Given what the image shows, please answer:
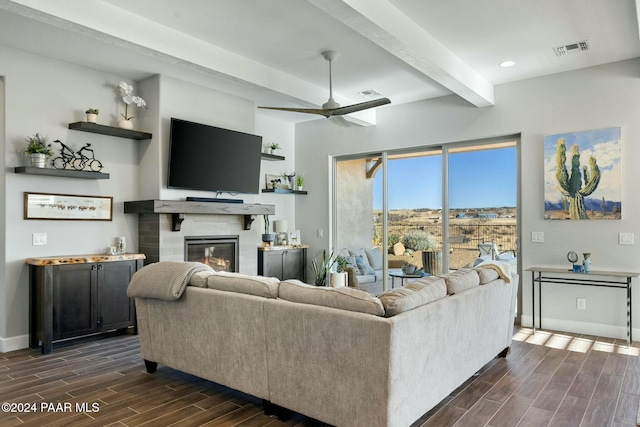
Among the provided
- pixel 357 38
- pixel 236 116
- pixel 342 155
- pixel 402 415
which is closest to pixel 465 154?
pixel 342 155

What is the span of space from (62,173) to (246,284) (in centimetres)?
263

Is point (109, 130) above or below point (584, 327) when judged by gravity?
above

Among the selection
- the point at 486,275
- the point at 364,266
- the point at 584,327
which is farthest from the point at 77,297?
the point at 584,327

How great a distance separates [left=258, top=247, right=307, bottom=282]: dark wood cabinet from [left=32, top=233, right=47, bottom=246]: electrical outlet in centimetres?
266

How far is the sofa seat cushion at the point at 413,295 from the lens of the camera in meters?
2.36

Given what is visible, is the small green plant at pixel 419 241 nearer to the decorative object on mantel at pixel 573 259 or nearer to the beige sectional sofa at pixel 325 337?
the decorative object on mantel at pixel 573 259

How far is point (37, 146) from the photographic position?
4.25 metres

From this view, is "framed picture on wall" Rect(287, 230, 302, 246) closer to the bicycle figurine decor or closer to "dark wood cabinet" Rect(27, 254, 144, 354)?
"dark wood cabinet" Rect(27, 254, 144, 354)

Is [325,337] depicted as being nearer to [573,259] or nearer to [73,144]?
[573,259]

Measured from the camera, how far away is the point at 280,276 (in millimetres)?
6633

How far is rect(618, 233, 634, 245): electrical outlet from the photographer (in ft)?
15.1

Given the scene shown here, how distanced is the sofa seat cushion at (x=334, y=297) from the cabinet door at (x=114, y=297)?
2.60 meters

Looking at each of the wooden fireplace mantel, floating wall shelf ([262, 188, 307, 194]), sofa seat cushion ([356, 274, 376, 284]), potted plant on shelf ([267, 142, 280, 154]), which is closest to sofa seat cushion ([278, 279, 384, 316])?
the wooden fireplace mantel

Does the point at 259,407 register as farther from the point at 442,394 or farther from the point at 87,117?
the point at 87,117
